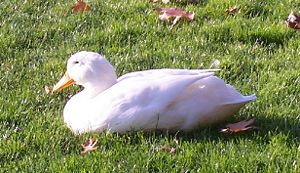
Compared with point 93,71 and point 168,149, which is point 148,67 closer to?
point 93,71

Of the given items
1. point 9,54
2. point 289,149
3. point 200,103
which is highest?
point 9,54

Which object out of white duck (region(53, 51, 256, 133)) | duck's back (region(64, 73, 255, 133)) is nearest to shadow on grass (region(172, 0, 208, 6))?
white duck (region(53, 51, 256, 133))

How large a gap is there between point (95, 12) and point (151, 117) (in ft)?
7.19

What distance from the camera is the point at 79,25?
5.64 m

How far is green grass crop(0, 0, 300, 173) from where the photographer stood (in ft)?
12.3

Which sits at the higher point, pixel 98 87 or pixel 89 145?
pixel 98 87

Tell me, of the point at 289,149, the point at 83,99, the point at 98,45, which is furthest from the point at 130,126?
the point at 98,45

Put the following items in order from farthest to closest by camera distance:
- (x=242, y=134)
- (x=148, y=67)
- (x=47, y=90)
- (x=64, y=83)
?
(x=148, y=67)
(x=47, y=90)
(x=64, y=83)
(x=242, y=134)

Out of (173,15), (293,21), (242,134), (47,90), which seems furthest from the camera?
(173,15)

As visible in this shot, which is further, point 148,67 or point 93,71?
point 148,67

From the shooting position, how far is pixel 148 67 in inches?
196

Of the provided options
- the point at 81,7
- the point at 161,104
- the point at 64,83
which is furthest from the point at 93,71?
the point at 81,7

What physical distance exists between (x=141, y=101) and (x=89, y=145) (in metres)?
0.35

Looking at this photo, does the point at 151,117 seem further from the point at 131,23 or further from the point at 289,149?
the point at 131,23
